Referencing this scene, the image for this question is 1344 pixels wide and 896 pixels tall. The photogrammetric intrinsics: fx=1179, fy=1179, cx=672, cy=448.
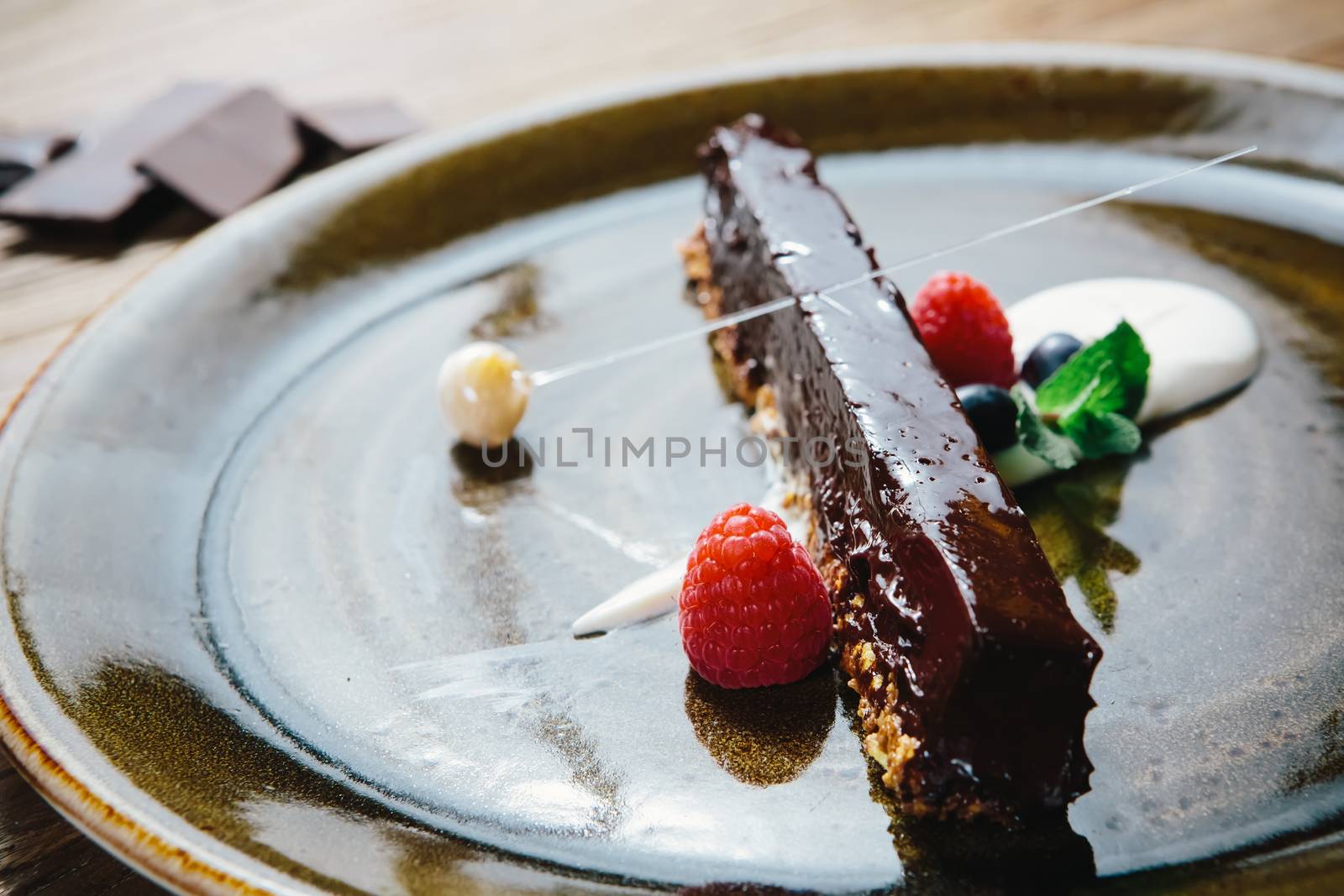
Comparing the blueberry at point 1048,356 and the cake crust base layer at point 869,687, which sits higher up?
the blueberry at point 1048,356

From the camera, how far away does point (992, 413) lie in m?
2.15

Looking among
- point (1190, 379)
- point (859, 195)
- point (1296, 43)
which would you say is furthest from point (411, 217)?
point (1296, 43)

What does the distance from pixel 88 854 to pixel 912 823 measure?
1090 mm

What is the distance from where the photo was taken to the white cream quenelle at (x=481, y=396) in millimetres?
2359

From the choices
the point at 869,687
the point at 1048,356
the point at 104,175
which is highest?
the point at 104,175

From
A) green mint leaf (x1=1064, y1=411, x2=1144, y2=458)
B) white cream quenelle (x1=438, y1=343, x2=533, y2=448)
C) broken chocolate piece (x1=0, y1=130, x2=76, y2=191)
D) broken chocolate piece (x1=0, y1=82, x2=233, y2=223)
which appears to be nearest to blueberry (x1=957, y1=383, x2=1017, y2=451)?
green mint leaf (x1=1064, y1=411, x2=1144, y2=458)

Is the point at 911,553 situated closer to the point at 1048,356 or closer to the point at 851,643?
the point at 851,643

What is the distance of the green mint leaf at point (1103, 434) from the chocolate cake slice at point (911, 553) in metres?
0.42

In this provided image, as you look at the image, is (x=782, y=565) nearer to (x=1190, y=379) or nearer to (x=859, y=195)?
(x=1190, y=379)

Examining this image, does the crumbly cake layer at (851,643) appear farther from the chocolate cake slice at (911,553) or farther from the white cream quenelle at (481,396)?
the white cream quenelle at (481,396)

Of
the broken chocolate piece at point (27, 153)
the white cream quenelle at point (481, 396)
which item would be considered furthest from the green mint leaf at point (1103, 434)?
the broken chocolate piece at point (27, 153)

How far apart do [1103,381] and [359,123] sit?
2348 mm

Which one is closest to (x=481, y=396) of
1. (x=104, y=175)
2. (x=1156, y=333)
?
(x=1156, y=333)

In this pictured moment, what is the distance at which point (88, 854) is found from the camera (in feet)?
5.15
